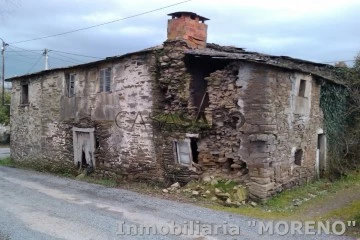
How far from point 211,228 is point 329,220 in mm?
2730

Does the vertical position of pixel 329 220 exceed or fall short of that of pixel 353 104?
it falls short

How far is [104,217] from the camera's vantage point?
25.3 ft

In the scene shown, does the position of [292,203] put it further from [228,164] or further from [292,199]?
[228,164]

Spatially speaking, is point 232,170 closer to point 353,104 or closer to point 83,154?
point 83,154

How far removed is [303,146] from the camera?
38.2 feet

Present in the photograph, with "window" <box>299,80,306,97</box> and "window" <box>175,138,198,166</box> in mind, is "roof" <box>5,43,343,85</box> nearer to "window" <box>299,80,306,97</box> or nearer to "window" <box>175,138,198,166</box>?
"window" <box>299,80,306,97</box>

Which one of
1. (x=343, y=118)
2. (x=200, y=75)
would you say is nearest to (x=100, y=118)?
(x=200, y=75)

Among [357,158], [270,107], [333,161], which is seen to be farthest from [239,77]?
[357,158]

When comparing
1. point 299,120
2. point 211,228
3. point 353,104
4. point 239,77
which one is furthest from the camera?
point 353,104

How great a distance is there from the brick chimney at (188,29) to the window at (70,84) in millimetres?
4700

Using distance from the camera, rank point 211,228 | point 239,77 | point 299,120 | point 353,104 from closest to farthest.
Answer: point 211,228, point 239,77, point 299,120, point 353,104

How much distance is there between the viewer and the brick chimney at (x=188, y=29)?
11.4 metres

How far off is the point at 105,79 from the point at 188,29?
A: 339 centimetres

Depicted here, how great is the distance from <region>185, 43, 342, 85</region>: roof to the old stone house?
0.04 m
